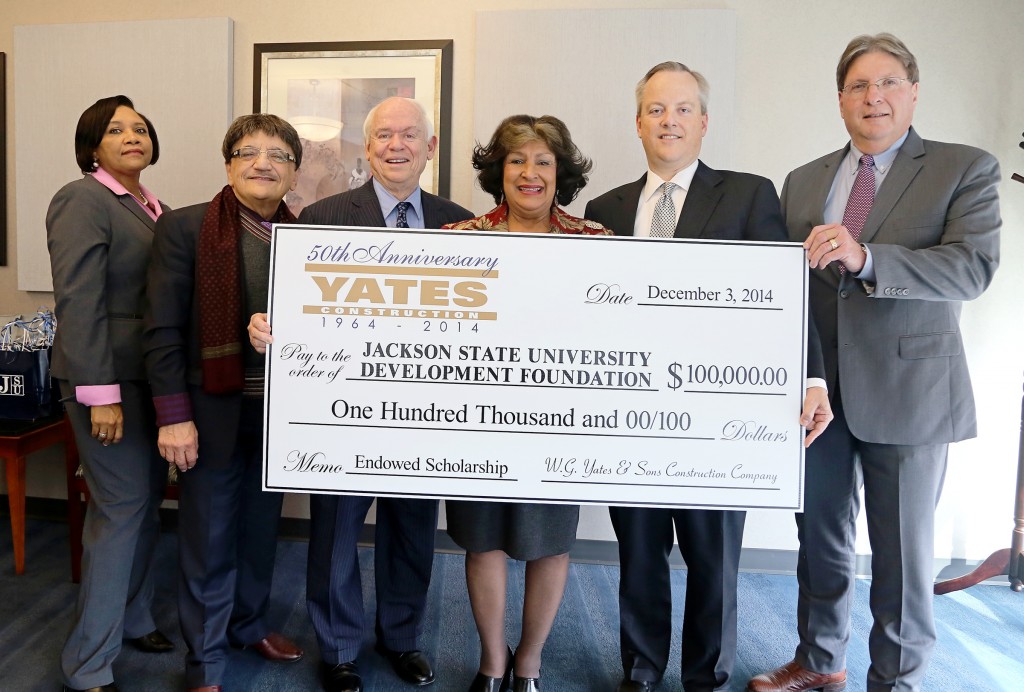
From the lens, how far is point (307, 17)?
296 cm

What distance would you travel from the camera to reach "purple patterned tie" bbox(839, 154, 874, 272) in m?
1.88

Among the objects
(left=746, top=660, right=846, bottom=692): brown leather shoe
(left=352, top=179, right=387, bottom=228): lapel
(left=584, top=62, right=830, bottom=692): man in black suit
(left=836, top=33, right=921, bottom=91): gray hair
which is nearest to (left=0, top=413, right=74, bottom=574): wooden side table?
(left=352, top=179, right=387, bottom=228): lapel

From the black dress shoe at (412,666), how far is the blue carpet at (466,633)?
0.03 m

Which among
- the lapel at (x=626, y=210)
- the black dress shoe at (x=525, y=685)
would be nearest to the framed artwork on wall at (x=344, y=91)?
the lapel at (x=626, y=210)

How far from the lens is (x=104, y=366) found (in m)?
1.90

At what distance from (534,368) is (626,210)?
2.08 feet

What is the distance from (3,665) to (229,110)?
96.0 inches

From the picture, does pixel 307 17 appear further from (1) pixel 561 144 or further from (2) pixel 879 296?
(2) pixel 879 296

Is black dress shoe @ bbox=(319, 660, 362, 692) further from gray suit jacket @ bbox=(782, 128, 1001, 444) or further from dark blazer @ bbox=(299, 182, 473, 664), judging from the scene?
gray suit jacket @ bbox=(782, 128, 1001, 444)

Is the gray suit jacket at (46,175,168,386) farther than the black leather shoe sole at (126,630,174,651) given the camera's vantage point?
No

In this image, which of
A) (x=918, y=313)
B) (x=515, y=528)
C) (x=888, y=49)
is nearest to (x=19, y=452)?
(x=515, y=528)

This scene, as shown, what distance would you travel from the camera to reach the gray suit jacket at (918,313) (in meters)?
1.77

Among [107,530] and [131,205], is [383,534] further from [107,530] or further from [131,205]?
[131,205]

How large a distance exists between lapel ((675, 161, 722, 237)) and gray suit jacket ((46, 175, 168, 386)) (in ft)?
5.59
